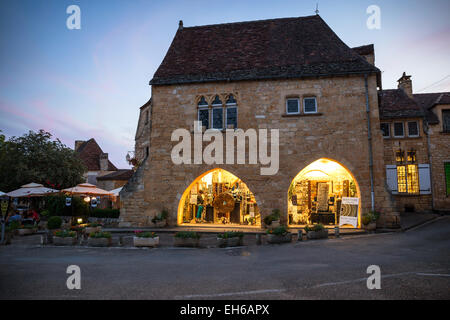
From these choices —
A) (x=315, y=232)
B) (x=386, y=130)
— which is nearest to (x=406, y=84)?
(x=386, y=130)

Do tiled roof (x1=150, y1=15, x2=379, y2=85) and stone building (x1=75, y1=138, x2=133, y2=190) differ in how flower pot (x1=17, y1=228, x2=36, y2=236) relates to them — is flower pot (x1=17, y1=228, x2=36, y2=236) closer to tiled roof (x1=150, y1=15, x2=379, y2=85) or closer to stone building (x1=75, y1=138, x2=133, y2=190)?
tiled roof (x1=150, y1=15, x2=379, y2=85)

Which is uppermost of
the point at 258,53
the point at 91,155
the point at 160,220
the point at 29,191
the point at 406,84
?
the point at 406,84

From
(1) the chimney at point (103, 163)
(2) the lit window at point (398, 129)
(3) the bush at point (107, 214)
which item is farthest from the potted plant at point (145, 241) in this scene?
(1) the chimney at point (103, 163)

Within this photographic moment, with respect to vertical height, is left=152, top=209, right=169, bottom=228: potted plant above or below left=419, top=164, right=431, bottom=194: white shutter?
below

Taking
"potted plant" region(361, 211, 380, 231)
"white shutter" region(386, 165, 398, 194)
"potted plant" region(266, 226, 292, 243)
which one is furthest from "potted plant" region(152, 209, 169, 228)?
"white shutter" region(386, 165, 398, 194)

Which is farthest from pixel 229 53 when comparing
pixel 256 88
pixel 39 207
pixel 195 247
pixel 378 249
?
pixel 39 207

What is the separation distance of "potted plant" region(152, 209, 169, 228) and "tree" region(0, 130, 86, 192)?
485 inches

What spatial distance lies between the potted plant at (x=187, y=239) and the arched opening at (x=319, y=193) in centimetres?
621

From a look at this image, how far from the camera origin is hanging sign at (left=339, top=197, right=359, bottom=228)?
12780 mm

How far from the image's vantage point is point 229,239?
9.61 m

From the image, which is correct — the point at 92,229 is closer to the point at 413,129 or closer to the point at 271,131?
the point at 271,131

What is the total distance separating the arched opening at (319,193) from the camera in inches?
551

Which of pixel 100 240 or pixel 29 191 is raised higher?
pixel 29 191

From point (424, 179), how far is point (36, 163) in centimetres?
2831
